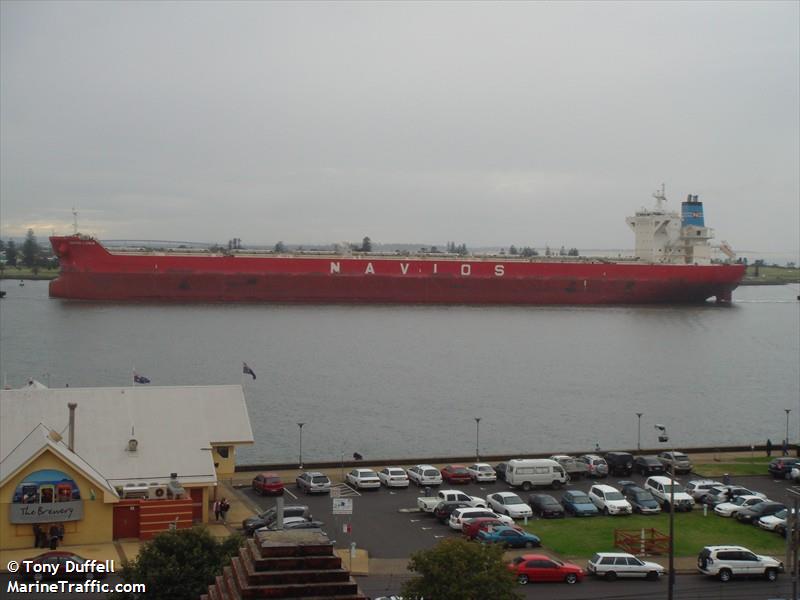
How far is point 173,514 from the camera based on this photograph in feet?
31.3

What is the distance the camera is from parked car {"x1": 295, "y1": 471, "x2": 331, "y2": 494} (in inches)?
460

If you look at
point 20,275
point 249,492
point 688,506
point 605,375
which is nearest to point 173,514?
point 249,492

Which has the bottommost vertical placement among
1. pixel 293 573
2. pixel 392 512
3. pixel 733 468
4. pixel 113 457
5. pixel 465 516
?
pixel 733 468

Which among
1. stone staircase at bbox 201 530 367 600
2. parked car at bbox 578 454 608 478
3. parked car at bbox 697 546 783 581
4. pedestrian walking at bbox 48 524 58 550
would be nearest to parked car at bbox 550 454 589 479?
parked car at bbox 578 454 608 478

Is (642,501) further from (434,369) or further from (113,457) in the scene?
(434,369)

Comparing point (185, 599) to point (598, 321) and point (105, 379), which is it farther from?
point (598, 321)

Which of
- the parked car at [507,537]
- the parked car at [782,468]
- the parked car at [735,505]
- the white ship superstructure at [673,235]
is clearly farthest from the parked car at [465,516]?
the white ship superstructure at [673,235]

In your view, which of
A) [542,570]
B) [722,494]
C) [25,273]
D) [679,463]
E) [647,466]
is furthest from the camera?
[25,273]

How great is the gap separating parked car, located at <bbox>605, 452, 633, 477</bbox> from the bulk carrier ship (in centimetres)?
2729

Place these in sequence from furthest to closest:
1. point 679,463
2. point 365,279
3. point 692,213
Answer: point 692,213 < point 365,279 < point 679,463

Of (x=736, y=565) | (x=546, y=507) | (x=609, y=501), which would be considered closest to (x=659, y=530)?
(x=609, y=501)

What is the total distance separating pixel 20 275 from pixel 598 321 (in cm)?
5588

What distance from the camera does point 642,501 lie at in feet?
36.8

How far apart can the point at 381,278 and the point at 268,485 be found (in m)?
28.8
